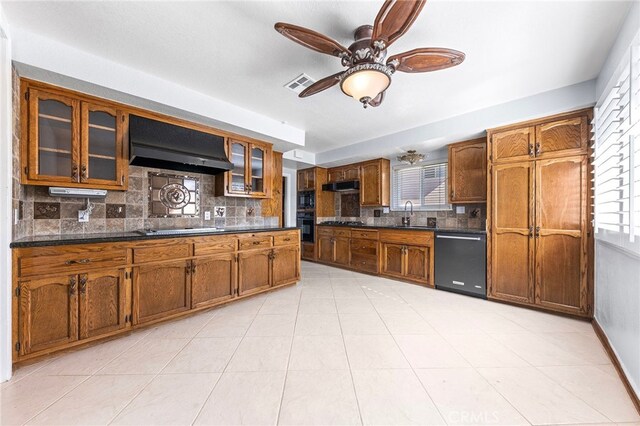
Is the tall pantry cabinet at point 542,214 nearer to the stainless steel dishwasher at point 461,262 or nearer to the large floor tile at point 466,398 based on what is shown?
the stainless steel dishwasher at point 461,262

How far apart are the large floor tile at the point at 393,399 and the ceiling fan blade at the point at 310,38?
222 centimetres

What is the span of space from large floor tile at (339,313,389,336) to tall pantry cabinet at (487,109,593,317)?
1.71 m

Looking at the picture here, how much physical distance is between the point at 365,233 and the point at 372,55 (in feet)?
10.8

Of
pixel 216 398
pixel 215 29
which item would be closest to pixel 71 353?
pixel 216 398

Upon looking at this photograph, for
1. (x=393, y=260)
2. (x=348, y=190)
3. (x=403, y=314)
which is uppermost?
(x=348, y=190)

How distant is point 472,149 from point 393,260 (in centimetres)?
207

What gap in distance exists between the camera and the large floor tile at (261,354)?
173cm

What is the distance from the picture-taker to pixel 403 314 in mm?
2686

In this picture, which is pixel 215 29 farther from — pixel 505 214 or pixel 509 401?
pixel 505 214

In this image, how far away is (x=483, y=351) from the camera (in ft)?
6.37

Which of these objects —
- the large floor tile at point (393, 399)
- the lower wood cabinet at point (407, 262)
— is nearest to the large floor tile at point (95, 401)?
the large floor tile at point (393, 399)

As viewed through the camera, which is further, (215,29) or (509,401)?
(215,29)

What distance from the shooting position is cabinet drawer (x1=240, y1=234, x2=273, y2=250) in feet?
10.1

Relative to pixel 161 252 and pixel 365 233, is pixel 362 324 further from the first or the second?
pixel 365 233
